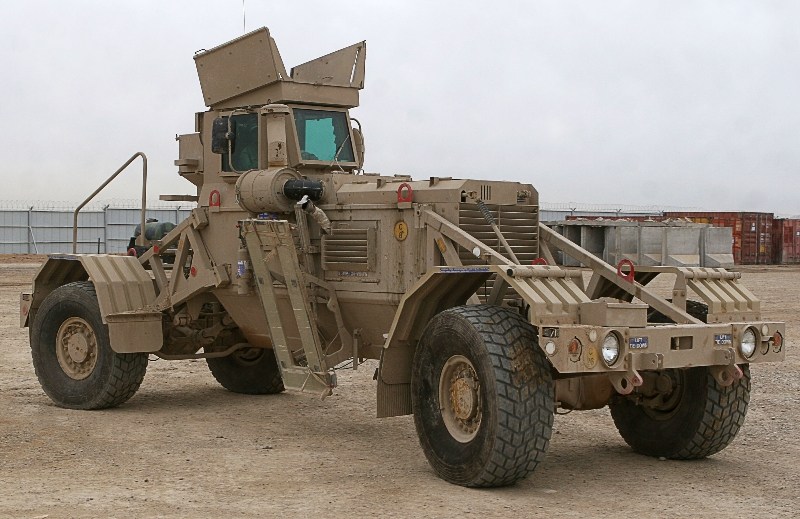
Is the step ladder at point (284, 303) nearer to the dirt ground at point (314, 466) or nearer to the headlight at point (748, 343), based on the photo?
the dirt ground at point (314, 466)

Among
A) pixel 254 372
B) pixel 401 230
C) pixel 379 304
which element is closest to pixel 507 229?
pixel 401 230

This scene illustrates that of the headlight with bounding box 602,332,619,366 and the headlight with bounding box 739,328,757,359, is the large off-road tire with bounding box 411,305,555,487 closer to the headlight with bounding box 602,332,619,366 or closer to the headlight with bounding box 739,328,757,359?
the headlight with bounding box 602,332,619,366

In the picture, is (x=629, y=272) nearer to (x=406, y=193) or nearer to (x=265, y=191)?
(x=406, y=193)

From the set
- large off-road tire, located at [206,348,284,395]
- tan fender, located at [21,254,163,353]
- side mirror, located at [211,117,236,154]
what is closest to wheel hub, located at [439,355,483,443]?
side mirror, located at [211,117,236,154]

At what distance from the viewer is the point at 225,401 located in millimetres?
12289

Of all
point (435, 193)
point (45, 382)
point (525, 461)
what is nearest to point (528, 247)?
point (435, 193)

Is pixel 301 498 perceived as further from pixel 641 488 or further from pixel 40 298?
pixel 40 298

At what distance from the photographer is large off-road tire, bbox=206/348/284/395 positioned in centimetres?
1266

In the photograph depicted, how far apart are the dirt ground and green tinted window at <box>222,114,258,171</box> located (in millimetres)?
2412

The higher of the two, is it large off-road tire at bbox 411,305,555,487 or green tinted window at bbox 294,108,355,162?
green tinted window at bbox 294,108,355,162

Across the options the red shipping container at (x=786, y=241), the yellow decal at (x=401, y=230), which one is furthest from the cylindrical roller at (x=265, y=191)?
the red shipping container at (x=786, y=241)

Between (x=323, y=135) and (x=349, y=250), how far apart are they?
162 cm

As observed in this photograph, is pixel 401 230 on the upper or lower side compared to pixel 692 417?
upper

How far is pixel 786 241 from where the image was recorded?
4716cm
